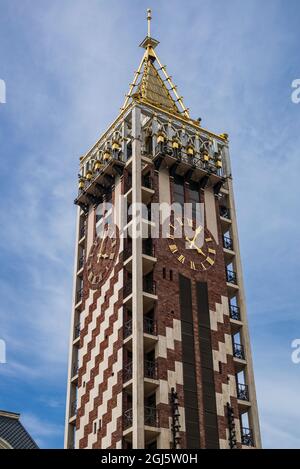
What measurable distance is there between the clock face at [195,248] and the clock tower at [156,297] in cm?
12

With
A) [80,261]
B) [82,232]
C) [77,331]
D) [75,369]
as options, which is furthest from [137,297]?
[82,232]

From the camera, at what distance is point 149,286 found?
66.3 metres

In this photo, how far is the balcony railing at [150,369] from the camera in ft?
198

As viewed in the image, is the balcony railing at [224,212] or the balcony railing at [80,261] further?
the balcony railing at [224,212]

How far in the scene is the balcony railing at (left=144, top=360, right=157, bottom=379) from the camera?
198ft

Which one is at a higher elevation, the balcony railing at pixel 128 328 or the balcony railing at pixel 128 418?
the balcony railing at pixel 128 328

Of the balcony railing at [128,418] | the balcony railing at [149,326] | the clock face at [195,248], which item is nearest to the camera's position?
the balcony railing at [128,418]

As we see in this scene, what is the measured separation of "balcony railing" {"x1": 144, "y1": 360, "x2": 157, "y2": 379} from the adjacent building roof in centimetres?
1162

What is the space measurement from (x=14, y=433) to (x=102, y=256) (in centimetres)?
1951

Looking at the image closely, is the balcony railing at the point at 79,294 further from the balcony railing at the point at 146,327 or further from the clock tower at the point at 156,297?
the balcony railing at the point at 146,327

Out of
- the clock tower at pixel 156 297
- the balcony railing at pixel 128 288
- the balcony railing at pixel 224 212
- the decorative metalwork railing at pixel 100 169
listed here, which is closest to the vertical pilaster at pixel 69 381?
the clock tower at pixel 156 297

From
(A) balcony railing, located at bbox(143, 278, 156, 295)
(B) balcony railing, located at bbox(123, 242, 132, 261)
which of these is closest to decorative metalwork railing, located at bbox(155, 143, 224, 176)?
(B) balcony railing, located at bbox(123, 242, 132, 261)

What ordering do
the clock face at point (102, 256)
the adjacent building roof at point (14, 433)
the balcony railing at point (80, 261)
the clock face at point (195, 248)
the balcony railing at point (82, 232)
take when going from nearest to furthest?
the adjacent building roof at point (14, 433), the clock face at point (195, 248), the clock face at point (102, 256), the balcony railing at point (80, 261), the balcony railing at point (82, 232)
